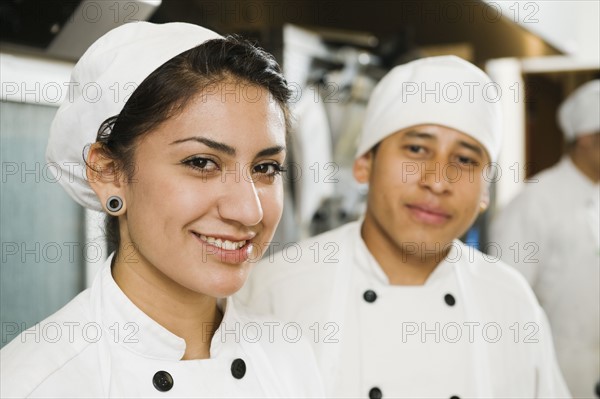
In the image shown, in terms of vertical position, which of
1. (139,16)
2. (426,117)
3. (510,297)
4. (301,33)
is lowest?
(510,297)

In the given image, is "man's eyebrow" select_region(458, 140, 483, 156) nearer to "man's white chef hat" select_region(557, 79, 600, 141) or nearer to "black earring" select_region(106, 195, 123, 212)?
"black earring" select_region(106, 195, 123, 212)

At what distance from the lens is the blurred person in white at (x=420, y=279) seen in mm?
1442

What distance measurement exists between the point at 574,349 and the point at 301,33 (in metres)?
1.45

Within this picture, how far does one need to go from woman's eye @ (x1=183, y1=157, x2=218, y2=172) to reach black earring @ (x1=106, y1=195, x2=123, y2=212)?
0.13 metres

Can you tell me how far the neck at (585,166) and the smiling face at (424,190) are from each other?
4.36 feet

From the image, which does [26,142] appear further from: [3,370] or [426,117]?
[426,117]

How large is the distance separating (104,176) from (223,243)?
0.70 feet

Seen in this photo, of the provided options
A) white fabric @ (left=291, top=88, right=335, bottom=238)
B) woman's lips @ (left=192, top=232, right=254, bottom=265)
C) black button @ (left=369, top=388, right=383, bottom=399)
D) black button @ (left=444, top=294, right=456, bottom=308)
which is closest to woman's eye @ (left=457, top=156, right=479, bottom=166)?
black button @ (left=444, top=294, right=456, bottom=308)

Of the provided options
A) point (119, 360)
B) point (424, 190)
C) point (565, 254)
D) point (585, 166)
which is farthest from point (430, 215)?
point (585, 166)

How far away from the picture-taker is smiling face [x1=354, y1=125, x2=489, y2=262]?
1.47 m

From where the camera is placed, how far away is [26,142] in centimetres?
124

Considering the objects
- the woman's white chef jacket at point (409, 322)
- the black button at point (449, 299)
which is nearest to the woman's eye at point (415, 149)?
the woman's white chef jacket at point (409, 322)

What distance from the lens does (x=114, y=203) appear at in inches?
41.2

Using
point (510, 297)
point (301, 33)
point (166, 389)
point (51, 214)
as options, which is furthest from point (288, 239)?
point (166, 389)
